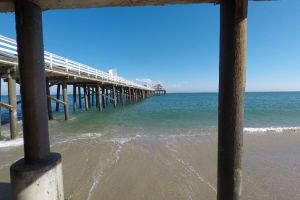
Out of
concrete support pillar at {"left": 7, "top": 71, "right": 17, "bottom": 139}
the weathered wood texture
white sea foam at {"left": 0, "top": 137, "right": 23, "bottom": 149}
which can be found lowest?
white sea foam at {"left": 0, "top": 137, "right": 23, "bottom": 149}

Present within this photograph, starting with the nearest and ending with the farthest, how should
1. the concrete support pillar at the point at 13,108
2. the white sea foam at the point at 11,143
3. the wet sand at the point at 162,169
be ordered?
the wet sand at the point at 162,169
the white sea foam at the point at 11,143
the concrete support pillar at the point at 13,108

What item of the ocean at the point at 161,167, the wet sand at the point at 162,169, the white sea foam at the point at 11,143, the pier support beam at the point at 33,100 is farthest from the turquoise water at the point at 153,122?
the pier support beam at the point at 33,100

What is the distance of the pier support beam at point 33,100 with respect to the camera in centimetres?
257

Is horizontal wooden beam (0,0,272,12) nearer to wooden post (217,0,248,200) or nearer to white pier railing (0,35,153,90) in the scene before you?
wooden post (217,0,248,200)

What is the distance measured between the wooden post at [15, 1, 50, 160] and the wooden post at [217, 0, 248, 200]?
2135 millimetres

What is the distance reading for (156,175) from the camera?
4781 mm

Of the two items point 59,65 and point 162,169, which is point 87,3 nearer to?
point 162,169

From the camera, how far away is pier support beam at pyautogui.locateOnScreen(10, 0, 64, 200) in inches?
101

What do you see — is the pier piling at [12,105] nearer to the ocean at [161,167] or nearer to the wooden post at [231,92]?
the ocean at [161,167]

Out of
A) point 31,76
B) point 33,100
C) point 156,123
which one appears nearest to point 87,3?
point 31,76

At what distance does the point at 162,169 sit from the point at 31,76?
11.8 feet

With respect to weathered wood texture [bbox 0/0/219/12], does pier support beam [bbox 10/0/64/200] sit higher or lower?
lower

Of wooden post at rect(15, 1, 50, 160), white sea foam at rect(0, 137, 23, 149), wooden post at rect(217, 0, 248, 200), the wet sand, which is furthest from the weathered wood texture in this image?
white sea foam at rect(0, 137, 23, 149)

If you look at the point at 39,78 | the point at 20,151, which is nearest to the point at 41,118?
the point at 39,78
